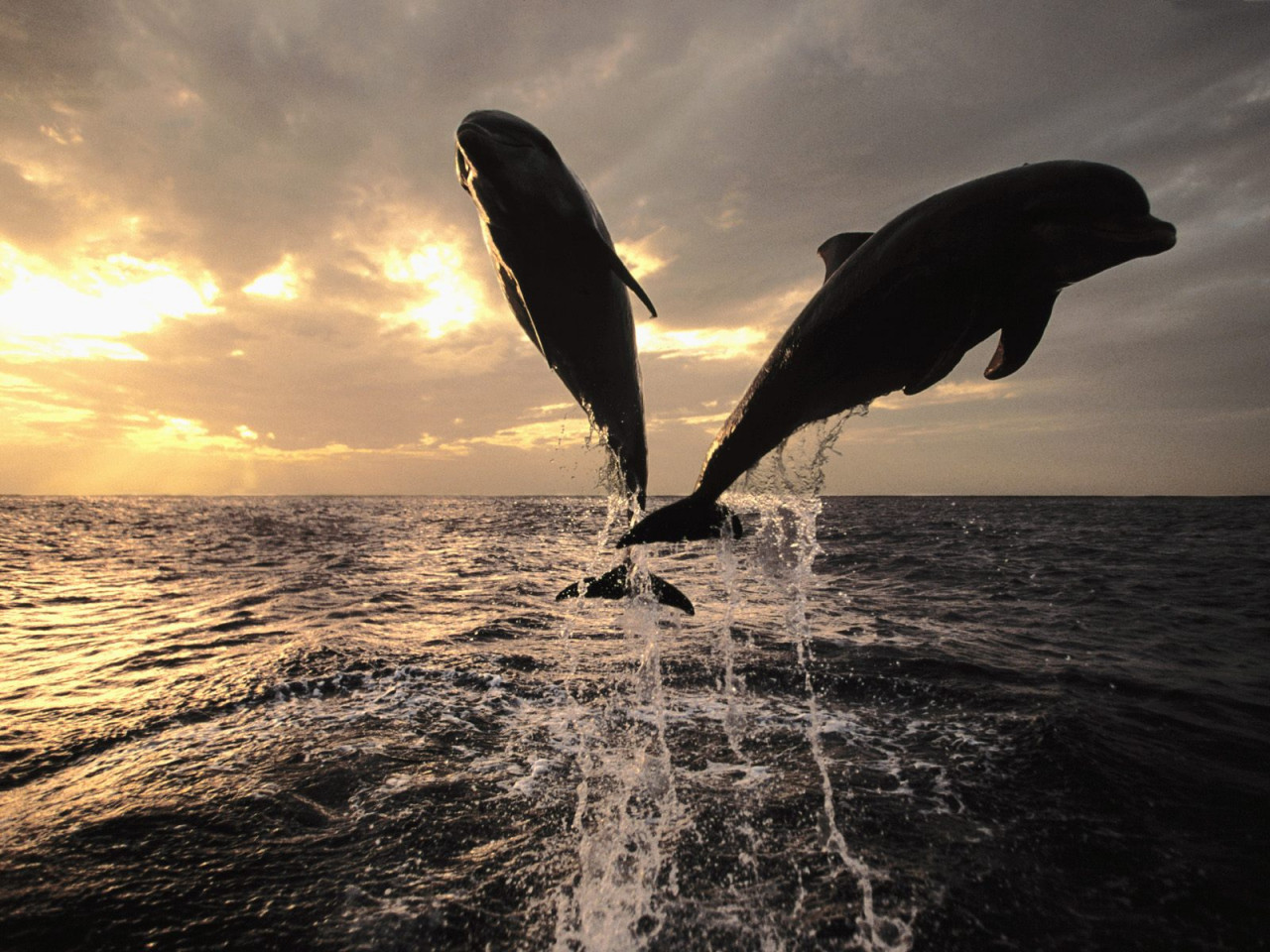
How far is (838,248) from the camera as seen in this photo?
15.6 feet

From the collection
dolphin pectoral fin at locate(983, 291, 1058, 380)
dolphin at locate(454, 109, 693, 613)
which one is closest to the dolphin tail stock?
dolphin at locate(454, 109, 693, 613)

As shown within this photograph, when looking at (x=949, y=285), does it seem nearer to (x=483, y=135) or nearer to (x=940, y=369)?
(x=940, y=369)

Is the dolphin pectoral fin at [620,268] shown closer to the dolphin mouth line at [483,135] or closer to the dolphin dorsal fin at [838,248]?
the dolphin mouth line at [483,135]

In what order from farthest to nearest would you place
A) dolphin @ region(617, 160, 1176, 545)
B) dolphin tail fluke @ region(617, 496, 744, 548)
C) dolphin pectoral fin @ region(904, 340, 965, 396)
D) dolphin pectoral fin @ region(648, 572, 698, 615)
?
dolphin pectoral fin @ region(648, 572, 698, 615) → dolphin tail fluke @ region(617, 496, 744, 548) → dolphin pectoral fin @ region(904, 340, 965, 396) → dolphin @ region(617, 160, 1176, 545)

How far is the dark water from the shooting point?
4.37 metres

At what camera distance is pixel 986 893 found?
4.59 meters

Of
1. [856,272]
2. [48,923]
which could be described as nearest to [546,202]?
[856,272]

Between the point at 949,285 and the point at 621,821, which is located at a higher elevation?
the point at 949,285

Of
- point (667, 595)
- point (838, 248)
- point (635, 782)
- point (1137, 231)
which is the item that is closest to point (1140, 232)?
point (1137, 231)

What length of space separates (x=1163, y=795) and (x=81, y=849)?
9.80m

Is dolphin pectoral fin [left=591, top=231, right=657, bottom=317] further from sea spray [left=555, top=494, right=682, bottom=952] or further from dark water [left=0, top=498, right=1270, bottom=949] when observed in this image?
dark water [left=0, top=498, right=1270, bottom=949]

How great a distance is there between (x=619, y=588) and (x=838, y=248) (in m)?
3.95

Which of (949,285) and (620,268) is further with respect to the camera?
(620,268)

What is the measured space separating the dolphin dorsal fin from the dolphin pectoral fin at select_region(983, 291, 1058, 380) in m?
1.24
